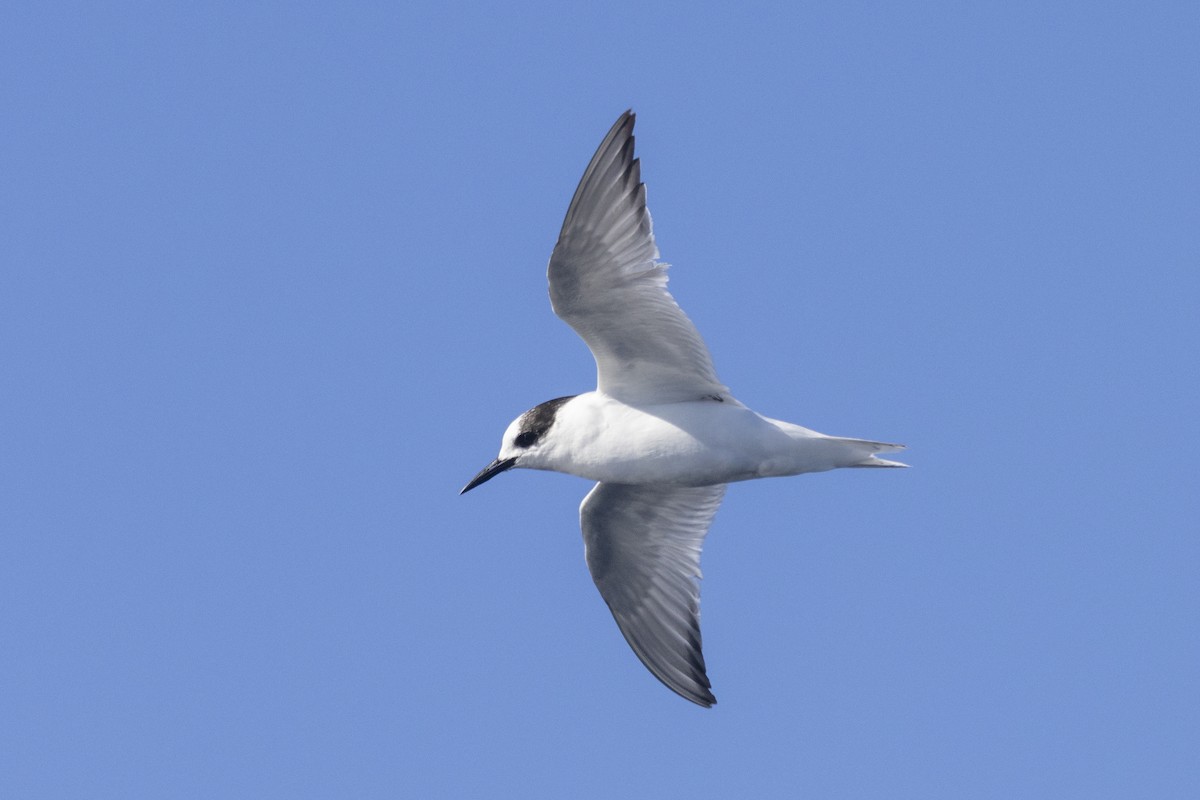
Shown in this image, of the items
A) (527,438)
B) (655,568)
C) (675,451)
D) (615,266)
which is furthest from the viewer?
(655,568)

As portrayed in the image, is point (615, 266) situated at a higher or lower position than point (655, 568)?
higher

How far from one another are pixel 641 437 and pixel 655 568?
69.7 inches

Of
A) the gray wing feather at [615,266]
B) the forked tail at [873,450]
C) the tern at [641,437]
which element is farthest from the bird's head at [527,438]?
the forked tail at [873,450]

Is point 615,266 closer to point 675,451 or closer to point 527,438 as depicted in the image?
point 675,451

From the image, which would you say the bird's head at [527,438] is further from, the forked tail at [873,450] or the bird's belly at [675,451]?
the forked tail at [873,450]

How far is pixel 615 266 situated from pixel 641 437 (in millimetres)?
1386

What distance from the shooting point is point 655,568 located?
13594 millimetres

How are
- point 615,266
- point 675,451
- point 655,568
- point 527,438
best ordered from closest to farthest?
point 615,266
point 675,451
point 527,438
point 655,568

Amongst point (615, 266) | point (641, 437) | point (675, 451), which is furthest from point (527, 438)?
point (615, 266)

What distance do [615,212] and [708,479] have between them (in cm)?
217

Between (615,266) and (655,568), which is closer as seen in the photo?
(615,266)

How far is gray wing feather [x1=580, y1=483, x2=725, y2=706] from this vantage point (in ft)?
44.2

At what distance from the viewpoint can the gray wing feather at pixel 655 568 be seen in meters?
13.5

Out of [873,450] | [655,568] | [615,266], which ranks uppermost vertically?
[615,266]
